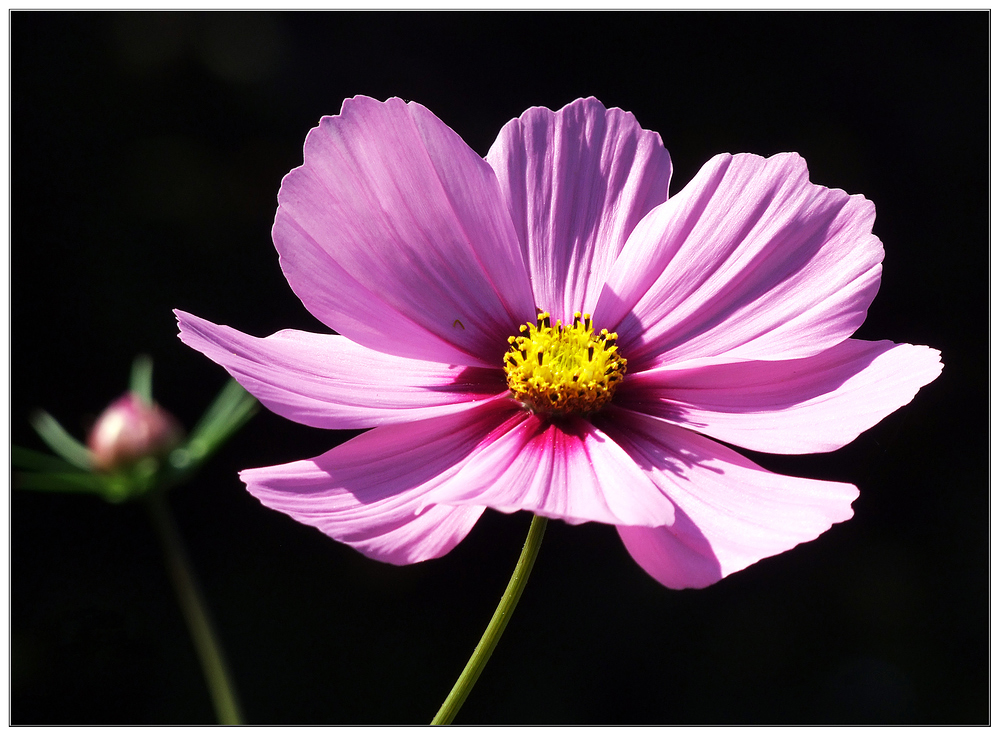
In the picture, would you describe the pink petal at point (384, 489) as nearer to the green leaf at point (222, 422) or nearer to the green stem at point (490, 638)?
the green stem at point (490, 638)

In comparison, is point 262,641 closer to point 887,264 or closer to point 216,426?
point 216,426

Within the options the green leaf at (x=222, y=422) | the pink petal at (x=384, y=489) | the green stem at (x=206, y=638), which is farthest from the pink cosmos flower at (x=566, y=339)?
the green stem at (x=206, y=638)

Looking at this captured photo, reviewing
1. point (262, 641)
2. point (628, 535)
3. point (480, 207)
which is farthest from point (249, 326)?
point (628, 535)

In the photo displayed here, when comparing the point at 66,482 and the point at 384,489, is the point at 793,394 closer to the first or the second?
the point at 384,489

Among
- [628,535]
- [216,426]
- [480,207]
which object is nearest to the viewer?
[628,535]

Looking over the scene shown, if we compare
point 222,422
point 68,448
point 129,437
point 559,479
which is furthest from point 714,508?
point 68,448

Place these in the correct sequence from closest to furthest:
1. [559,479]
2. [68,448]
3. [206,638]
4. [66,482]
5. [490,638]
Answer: [490,638] < [559,479] < [206,638] < [66,482] < [68,448]
